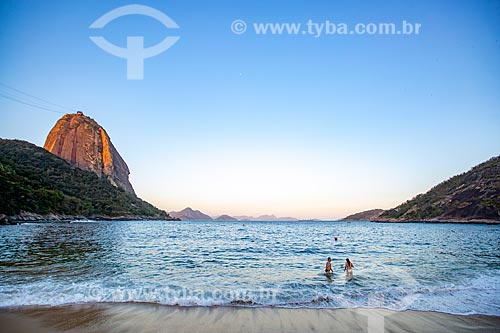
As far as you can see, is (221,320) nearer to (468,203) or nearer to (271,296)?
(271,296)

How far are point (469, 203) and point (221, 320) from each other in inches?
5950

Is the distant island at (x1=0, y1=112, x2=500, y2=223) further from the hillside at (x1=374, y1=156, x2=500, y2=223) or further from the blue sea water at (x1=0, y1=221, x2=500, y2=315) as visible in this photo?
the blue sea water at (x1=0, y1=221, x2=500, y2=315)

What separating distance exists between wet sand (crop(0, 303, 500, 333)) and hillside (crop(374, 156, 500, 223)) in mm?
131508

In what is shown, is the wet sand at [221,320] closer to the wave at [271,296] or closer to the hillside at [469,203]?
the wave at [271,296]

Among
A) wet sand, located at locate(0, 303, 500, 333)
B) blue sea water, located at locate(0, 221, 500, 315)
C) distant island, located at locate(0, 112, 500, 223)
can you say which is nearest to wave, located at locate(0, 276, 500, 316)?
blue sea water, located at locate(0, 221, 500, 315)

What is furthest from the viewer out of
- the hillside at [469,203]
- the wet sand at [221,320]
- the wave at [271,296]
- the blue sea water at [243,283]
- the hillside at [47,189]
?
the hillside at [469,203]

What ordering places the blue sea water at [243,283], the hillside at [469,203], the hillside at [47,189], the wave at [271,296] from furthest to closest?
the hillside at [469,203]
the hillside at [47,189]
the blue sea water at [243,283]
the wave at [271,296]

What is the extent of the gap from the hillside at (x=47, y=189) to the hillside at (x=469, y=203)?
145974 mm

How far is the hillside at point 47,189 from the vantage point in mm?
70556

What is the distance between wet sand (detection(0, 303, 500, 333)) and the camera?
768 cm

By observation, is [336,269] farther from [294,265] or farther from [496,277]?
[496,277]

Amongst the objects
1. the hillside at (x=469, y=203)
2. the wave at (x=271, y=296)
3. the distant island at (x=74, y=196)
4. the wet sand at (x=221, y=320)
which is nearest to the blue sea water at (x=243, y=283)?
the wave at (x=271, y=296)

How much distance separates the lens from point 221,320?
27.5 ft

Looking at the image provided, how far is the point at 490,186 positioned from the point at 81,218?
155 metres
